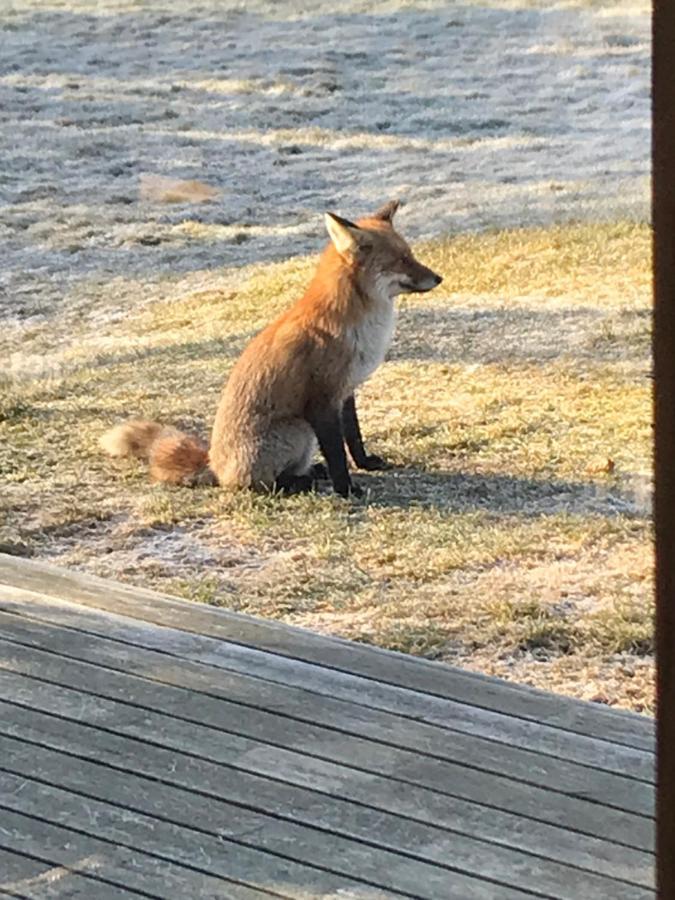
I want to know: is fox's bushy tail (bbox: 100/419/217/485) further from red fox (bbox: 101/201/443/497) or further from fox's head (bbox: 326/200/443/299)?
fox's head (bbox: 326/200/443/299)

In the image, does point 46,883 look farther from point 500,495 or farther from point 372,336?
point 372,336

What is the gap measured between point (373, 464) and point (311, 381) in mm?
446

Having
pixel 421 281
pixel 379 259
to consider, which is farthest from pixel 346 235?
pixel 421 281

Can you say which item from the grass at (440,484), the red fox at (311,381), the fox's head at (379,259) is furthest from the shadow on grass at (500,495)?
the fox's head at (379,259)

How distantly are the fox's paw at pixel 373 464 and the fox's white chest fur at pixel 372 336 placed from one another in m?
0.33

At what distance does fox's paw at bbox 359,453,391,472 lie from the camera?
618cm

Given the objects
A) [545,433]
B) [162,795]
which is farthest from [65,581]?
[545,433]

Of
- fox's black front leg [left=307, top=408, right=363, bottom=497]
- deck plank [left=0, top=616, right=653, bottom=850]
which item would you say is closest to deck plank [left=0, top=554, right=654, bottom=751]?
deck plank [left=0, top=616, right=653, bottom=850]

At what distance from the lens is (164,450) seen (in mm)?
6152

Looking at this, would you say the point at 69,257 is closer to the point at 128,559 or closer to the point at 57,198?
the point at 57,198

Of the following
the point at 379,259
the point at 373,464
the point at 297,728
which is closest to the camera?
the point at 297,728

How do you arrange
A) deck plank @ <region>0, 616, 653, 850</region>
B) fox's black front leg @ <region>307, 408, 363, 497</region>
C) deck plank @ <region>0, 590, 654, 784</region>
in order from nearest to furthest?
deck plank @ <region>0, 616, 653, 850</region> → deck plank @ <region>0, 590, 654, 784</region> → fox's black front leg @ <region>307, 408, 363, 497</region>

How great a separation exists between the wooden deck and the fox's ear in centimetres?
272

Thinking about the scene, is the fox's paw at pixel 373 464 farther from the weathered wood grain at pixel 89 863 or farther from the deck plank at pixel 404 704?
the weathered wood grain at pixel 89 863
